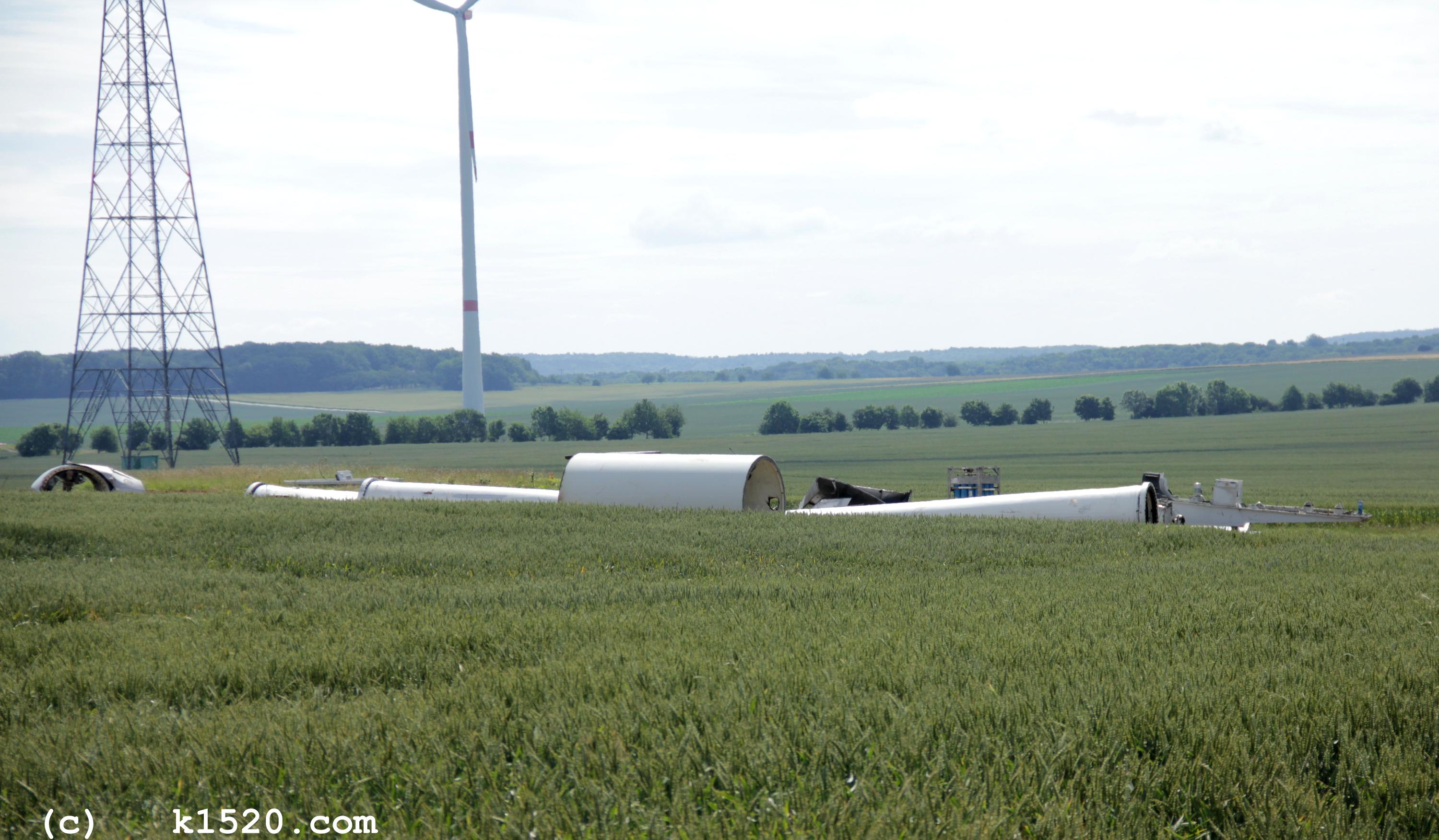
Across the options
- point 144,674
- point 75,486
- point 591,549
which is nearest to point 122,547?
point 591,549

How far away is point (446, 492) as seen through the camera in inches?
1300

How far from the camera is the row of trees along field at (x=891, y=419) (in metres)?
125

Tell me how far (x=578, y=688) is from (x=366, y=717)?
5.10 feet

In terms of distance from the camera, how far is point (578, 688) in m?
Result: 7.59

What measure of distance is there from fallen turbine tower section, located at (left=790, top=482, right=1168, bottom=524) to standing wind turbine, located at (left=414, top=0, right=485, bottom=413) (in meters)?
80.4

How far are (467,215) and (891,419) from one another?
5895cm

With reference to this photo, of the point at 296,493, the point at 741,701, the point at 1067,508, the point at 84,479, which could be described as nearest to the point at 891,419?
the point at 84,479

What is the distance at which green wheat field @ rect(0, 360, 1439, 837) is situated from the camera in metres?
5.49

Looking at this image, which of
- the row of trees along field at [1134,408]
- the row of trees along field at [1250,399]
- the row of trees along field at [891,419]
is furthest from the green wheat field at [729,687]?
the row of trees along field at [1250,399]

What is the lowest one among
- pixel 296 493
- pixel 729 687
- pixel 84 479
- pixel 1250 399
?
pixel 296 493

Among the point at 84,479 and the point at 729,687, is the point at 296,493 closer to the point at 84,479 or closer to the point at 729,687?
the point at 84,479

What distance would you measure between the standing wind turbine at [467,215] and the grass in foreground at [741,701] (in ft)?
286

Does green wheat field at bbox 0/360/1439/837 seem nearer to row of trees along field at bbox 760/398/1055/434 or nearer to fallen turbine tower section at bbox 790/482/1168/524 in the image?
fallen turbine tower section at bbox 790/482/1168/524

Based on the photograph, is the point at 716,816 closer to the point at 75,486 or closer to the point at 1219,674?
the point at 1219,674
